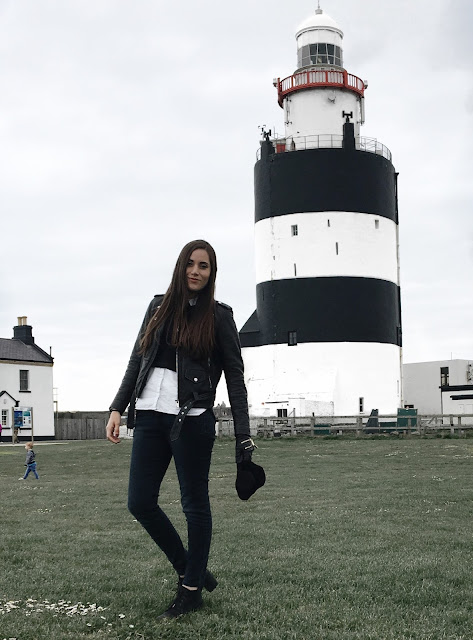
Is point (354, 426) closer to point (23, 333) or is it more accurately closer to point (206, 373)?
point (23, 333)

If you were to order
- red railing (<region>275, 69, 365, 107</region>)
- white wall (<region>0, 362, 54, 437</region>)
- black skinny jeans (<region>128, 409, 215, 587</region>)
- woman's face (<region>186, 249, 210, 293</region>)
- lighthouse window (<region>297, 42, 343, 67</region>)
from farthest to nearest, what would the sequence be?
white wall (<region>0, 362, 54, 437</region>), lighthouse window (<region>297, 42, 343, 67</region>), red railing (<region>275, 69, 365, 107</region>), woman's face (<region>186, 249, 210, 293</region>), black skinny jeans (<region>128, 409, 215, 587</region>)

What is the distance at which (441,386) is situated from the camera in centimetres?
5566

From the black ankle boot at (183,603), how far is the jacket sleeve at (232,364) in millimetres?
1182

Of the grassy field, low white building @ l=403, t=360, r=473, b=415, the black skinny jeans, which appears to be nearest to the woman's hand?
the black skinny jeans

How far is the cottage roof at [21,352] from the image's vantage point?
5253cm

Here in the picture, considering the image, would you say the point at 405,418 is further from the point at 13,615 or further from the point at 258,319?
the point at 13,615

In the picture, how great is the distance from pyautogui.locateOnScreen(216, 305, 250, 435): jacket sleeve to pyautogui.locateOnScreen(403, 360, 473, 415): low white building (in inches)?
1915

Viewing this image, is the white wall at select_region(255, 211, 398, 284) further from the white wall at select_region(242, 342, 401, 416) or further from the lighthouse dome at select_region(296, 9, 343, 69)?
the lighthouse dome at select_region(296, 9, 343, 69)

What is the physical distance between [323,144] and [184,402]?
38999mm

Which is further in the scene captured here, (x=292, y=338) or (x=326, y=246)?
(x=292, y=338)

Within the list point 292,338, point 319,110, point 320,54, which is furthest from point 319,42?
point 292,338

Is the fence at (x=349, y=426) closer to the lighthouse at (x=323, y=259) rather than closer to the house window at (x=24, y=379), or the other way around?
the lighthouse at (x=323, y=259)

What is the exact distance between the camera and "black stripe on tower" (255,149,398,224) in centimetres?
4225

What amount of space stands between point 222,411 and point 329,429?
7.76 metres
